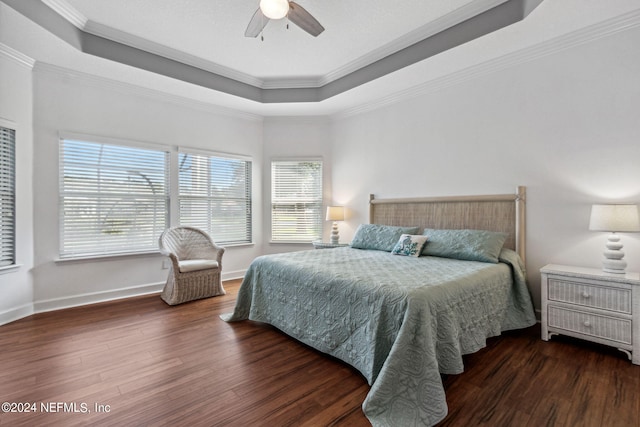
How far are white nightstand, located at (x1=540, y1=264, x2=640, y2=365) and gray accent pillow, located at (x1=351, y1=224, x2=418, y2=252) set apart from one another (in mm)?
1471

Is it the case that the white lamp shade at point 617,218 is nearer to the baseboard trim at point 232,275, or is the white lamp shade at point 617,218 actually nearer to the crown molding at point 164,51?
the crown molding at point 164,51

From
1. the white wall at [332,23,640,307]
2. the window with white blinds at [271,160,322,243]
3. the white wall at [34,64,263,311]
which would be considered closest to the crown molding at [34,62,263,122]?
the white wall at [34,64,263,311]

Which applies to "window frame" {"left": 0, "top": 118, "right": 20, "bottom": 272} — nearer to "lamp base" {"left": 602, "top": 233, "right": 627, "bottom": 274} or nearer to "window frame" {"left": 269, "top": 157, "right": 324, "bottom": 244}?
"window frame" {"left": 269, "top": 157, "right": 324, "bottom": 244}

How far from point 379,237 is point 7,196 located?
13.4ft

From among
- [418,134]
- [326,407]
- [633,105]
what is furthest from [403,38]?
[326,407]

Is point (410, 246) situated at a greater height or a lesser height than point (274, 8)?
lesser

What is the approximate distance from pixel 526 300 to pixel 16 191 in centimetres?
→ 520

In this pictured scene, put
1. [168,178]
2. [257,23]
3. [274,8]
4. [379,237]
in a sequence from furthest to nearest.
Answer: [168,178] < [379,237] < [257,23] < [274,8]

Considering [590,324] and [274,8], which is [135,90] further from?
[590,324]

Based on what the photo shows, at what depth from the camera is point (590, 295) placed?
2354mm

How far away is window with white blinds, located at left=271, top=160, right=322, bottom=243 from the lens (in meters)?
5.14

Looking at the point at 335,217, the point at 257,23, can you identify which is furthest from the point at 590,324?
the point at 257,23

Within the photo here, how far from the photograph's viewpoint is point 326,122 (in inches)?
202

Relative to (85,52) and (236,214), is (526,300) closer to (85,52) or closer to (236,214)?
(236,214)
